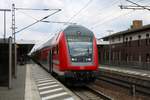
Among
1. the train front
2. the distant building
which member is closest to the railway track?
the train front

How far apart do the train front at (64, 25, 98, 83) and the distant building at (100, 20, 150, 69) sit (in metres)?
30.4

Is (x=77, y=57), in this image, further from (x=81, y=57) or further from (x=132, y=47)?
(x=132, y=47)

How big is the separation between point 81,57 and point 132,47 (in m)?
47.4

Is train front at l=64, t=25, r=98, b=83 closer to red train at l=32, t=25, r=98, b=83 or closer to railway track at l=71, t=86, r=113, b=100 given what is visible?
red train at l=32, t=25, r=98, b=83

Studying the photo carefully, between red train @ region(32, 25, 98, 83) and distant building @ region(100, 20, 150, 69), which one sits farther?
distant building @ region(100, 20, 150, 69)

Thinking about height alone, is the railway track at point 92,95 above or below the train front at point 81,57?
below

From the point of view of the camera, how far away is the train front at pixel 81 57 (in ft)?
65.9

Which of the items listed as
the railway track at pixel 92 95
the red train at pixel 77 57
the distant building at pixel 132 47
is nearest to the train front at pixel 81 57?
the red train at pixel 77 57

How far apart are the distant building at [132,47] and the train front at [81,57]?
99.6 feet

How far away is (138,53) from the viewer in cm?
6316

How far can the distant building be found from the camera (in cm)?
5931

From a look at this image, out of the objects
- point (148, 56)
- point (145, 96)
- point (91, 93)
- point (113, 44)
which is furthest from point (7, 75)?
point (113, 44)

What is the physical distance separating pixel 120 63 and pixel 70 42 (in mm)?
43435

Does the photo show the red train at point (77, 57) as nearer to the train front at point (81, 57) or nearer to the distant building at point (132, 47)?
the train front at point (81, 57)
